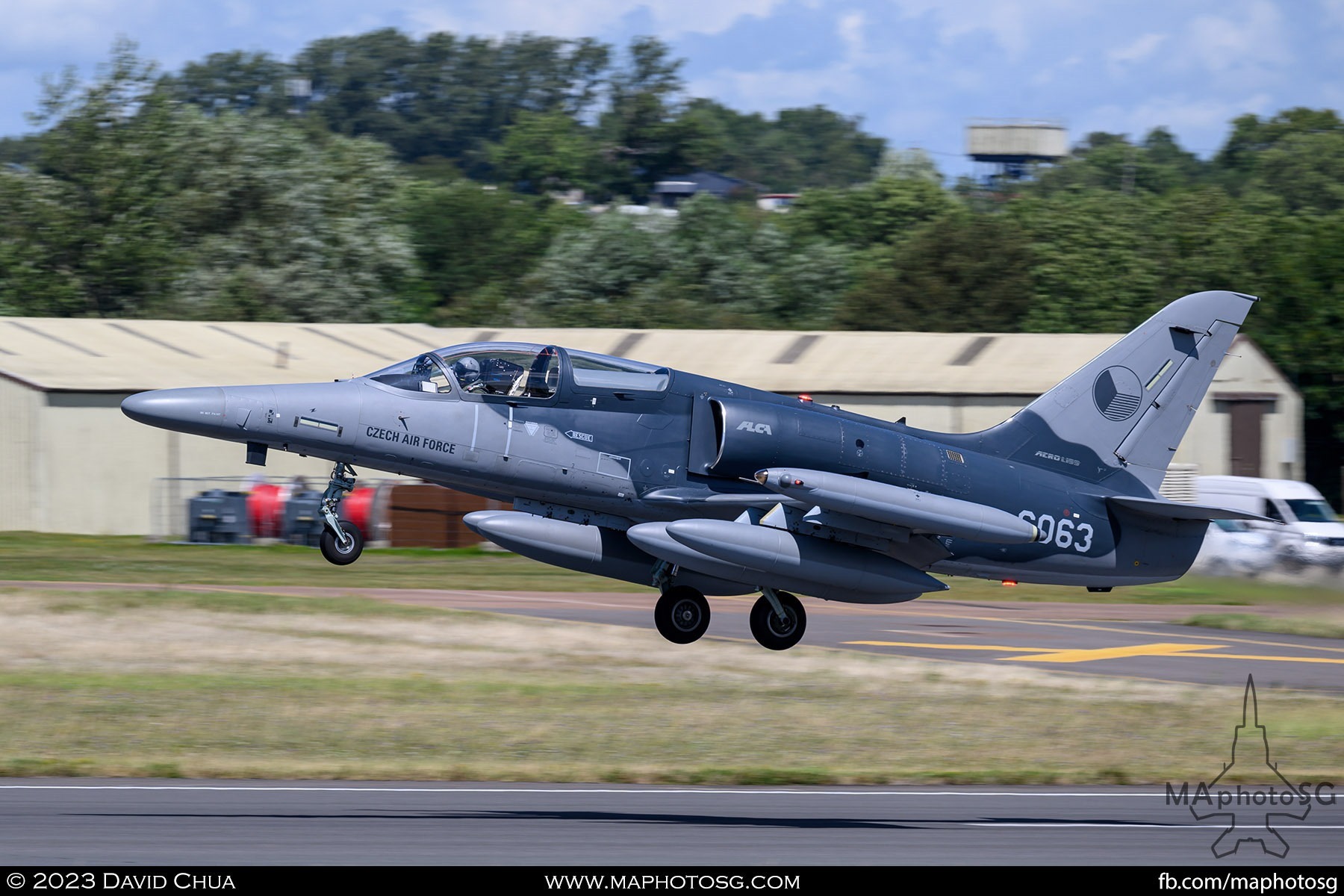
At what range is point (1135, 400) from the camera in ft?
78.2

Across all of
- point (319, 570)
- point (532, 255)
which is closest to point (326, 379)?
point (319, 570)

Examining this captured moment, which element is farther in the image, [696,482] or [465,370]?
[696,482]

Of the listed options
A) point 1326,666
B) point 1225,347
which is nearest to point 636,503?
point 1225,347

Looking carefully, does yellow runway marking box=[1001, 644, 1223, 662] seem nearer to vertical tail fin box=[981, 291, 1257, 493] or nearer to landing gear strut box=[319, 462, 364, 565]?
vertical tail fin box=[981, 291, 1257, 493]

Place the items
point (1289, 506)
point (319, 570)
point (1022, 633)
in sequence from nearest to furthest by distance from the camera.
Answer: point (1022, 633), point (1289, 506), point (319, 570)

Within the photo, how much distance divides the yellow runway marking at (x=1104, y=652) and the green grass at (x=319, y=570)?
1625 millimetres

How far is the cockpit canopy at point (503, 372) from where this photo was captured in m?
20.4

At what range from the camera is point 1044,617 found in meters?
47.1

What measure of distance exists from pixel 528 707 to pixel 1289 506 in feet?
75.1

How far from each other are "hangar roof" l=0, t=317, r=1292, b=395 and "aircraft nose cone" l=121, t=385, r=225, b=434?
105 ft

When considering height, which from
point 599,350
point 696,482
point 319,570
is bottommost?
point 319,570

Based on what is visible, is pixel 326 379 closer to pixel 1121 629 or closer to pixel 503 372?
pixel 1121 629

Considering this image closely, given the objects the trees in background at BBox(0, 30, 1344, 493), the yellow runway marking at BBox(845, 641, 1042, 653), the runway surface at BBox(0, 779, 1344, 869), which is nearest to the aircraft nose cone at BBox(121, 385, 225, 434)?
the runway surface at BBox(0, 779, 1344, 869)

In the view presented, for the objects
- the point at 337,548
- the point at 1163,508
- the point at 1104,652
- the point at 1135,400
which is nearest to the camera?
the point at 337,548
